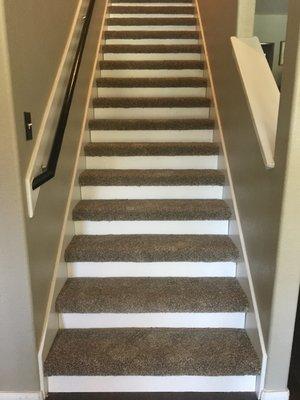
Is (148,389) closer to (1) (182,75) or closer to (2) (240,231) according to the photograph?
(2) (240,231)

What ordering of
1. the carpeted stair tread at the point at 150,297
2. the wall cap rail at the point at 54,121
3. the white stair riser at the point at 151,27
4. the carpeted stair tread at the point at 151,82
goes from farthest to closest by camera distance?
the white stair riser at the point at 151,27 < the carpeted stair tread at the point at 151,82 < the carpeted stair tread at the point at 150,297 < the wall cap rail at the point at 54,121

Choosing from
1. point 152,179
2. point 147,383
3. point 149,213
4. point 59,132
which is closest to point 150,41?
point 152,179

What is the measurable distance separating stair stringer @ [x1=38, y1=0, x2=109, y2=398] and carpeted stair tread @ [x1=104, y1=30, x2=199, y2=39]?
39 centimetres

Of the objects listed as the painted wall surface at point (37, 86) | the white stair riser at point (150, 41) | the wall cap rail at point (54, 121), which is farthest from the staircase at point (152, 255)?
the wall cap rail at point (54, 121)

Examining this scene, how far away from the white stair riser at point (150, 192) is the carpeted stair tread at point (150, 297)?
0.64m

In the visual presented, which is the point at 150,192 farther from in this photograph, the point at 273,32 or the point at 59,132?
the point at 273,32

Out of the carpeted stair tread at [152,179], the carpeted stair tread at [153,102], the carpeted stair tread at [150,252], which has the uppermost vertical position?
the carpeted stair tread at [153,102]

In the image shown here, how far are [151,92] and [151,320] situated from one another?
1.95 metres

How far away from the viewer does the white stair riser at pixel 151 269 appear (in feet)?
6.90

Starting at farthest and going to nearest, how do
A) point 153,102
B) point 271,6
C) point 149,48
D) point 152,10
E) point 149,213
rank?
point 271,6
point 152,10
point 149,48
point 153,102
point 149,213

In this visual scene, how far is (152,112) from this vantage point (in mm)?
2988

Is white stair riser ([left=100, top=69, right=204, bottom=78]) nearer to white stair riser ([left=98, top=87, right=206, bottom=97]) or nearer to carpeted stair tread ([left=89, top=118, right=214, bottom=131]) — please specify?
white stair riser ([left=98, top=87, right=206, bottom=97])

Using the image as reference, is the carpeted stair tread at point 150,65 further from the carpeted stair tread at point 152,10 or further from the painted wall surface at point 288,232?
the painted wall surface at point 288,232

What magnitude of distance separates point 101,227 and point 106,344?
0.73m
